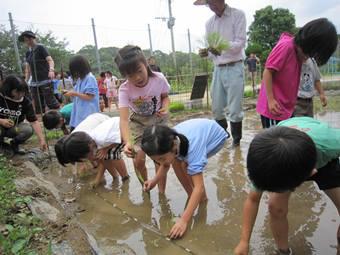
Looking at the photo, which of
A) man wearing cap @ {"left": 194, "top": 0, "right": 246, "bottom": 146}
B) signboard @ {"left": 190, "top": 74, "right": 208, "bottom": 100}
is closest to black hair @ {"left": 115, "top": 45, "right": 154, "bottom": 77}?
man wearing cap @ {"left": 194, "top": 0, "right": 246, "bottom": 146}

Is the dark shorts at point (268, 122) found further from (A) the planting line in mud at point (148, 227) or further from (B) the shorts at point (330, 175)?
(A) the planting line in mud at point (148, 227)

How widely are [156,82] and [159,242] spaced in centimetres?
154

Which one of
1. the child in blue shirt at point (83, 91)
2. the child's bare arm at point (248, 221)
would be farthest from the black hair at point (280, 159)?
the child in blue shirt at point (83, 91)

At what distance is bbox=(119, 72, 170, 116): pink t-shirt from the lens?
3298mm

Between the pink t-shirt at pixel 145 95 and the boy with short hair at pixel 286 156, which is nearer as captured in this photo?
the boy with short hair at pixel 286 156

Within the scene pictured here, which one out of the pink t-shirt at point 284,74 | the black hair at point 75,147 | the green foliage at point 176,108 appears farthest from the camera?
the green foliage at point 176,108

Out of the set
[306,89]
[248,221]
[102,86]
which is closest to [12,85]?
[306,89]

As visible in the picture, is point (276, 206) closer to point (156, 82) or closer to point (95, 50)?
point (156, 82)

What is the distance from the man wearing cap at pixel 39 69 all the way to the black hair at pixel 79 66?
5.85ft

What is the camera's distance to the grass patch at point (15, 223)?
84.0 inches

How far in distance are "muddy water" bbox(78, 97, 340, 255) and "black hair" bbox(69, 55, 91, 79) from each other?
1.40 m

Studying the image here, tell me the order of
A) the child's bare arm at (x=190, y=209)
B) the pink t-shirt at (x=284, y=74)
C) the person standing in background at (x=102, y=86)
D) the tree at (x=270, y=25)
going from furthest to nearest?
1. the tree at (x=270, y=25)
2. the person standing in background at (x=102, y=86)
3. the pink t-shirt at (x=284, y=74)
4. the child's bare arm at (x=190, y=209)

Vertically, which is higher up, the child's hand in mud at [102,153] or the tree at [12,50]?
the tree at [12,50]

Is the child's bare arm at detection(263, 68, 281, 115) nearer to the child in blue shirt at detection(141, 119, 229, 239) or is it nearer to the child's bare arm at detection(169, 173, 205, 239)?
the child in blue shirt at detection(141, 119, 229, 239)
